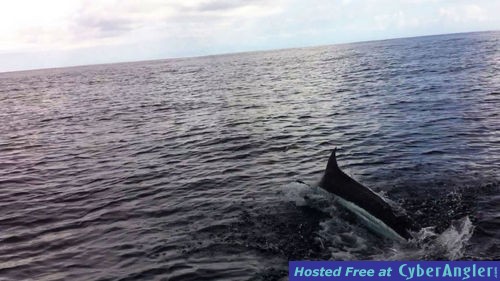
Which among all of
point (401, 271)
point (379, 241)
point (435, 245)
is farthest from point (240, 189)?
point (401, 271)

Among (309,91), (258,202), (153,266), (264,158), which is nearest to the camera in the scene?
(153,266)

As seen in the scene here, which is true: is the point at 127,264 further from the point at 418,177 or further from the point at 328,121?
the point at 328,121

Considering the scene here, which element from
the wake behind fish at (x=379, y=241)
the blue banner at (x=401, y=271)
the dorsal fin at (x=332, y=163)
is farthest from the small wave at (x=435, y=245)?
the blue banner at (x=401, y=271)

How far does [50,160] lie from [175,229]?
44.3ft

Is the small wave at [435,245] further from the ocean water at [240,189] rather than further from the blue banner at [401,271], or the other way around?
the blue banner at [401,271]

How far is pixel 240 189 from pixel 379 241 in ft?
20.6

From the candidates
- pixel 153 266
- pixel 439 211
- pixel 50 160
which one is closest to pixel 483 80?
pixel 439 211

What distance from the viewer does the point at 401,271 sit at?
461 cm

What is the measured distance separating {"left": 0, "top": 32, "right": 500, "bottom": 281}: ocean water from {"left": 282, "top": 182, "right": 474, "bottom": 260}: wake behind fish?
45 mm

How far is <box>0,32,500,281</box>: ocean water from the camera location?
10.9 meters

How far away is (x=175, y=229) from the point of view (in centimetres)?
1284

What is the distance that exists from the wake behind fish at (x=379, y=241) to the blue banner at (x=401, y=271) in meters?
5.61

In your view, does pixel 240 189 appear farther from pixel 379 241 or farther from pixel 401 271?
pixel 401 271

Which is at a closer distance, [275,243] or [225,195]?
[275,243]
